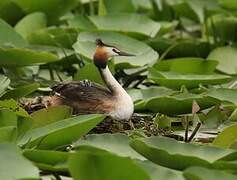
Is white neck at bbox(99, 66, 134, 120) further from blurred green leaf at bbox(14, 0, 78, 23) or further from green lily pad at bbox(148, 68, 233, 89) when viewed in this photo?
blurred green leaf at bbox(14, 0, 78, 23)

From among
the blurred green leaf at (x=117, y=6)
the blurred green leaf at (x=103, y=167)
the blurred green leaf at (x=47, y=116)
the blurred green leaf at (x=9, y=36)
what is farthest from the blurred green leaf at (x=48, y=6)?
the blurred green leaf at (x=103, y=167)

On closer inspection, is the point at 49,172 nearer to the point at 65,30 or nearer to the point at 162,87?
the point at 162,87

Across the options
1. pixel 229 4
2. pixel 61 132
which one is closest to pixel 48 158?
pixel 61 132

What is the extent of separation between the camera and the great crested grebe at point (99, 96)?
287 centimetres

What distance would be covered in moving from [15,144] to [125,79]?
1294 mm

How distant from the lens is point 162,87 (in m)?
3.25

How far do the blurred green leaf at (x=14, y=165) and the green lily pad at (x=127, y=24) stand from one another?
67.6 inches

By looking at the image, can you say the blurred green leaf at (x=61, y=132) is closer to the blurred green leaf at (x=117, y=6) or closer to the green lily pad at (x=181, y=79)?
the green lily pad at (x=181, y=79)

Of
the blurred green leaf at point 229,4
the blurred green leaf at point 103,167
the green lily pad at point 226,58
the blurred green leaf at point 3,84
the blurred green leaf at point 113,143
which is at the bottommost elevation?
the green lily pad at point 226,58

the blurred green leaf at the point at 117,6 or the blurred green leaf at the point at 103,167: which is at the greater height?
the blurred green leaf at the point at 103,167

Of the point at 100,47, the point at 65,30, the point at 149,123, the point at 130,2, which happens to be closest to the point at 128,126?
the point at 149,123

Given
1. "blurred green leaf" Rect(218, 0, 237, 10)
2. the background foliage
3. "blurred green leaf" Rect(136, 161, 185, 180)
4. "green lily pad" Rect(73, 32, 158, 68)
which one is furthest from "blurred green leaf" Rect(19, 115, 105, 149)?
"blurred green leaf" Rect(218, 0, 237, 10)

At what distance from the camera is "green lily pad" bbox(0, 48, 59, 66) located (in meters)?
3.11

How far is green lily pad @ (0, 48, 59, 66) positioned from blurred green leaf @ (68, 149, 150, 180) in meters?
1.15
